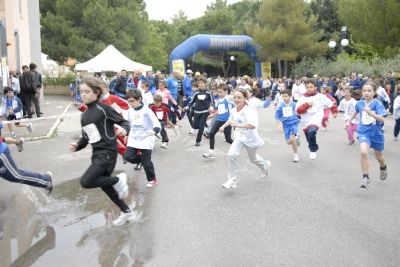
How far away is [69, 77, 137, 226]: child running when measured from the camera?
17.2 ft

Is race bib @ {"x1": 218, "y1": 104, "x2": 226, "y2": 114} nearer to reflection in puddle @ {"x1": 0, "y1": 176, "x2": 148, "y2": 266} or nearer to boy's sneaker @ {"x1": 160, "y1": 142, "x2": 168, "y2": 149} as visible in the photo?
boy's sneaker @ {"x1": 160, "y1": 142, "x2": 168, "y2": 149}

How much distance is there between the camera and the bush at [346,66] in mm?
27594

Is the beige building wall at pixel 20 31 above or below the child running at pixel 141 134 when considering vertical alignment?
above

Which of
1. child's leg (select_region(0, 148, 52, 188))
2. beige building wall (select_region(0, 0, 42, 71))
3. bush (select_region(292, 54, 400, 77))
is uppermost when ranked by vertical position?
beige building wall (select_region(0, 0, 42, 71))

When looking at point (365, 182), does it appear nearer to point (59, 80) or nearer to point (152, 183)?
point (152, 183)

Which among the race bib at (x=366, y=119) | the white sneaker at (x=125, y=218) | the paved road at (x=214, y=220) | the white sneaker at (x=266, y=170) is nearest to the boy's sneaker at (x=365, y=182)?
the paved road at (x=214, y=220)

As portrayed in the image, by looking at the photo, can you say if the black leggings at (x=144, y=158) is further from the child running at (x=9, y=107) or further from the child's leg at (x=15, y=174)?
the child running at (x=9, y=107)

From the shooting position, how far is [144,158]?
23.7 feet

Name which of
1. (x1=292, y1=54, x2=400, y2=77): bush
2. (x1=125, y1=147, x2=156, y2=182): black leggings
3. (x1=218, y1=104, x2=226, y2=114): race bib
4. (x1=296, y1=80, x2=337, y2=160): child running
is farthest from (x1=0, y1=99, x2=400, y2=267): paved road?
(x1=292, y1=54, x2=400, y2=77): bush

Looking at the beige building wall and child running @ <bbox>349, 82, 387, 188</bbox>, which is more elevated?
the beige building wall

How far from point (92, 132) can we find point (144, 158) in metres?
1.96

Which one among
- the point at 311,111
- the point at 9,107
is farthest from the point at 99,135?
the point at 9,107

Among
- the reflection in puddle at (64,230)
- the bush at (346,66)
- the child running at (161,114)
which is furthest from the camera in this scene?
the bush at (346,66)

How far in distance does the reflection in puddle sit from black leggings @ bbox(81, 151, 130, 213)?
0.48 m
